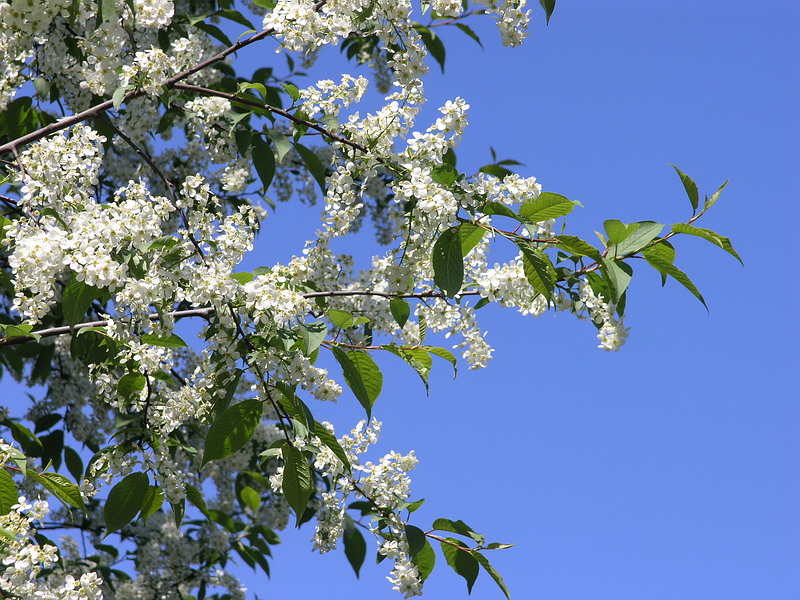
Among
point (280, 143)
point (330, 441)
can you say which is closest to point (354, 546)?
point (330, 441)

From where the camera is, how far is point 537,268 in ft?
7.84

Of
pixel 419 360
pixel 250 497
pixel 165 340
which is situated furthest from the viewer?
pixel 250 497

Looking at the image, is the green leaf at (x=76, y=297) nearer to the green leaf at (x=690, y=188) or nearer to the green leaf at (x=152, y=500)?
the green leaf at (x=152, y=500)

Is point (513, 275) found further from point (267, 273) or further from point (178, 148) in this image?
point (178, 148)

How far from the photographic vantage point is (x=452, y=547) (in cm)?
306

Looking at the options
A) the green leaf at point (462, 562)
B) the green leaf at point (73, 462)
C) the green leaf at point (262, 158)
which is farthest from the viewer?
the green leaf at point (73, 462)

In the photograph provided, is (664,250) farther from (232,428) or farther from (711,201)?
(232,428)

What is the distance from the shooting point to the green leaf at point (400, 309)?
292cm

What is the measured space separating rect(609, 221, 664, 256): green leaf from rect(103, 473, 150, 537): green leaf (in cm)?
172

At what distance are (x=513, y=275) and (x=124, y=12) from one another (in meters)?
1.66

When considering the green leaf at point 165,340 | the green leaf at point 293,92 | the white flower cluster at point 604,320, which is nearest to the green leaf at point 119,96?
the green leaf at point 293,92

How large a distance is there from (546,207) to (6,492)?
1.88m

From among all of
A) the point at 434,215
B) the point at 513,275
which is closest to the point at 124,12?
the point at 434,215

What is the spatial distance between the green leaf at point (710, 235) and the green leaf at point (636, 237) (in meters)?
0.06
